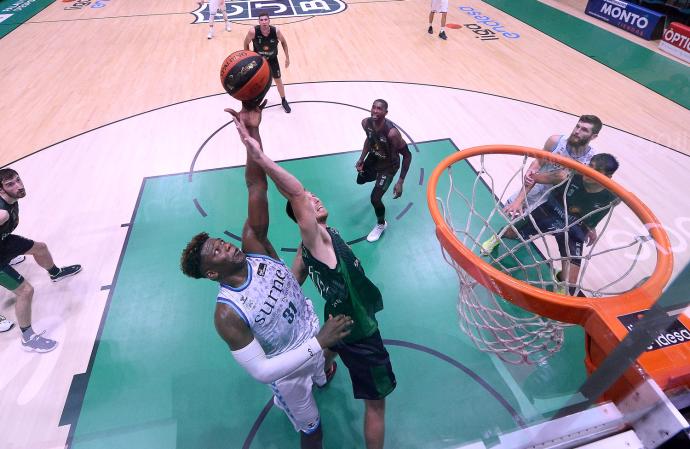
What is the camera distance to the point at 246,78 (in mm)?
2666

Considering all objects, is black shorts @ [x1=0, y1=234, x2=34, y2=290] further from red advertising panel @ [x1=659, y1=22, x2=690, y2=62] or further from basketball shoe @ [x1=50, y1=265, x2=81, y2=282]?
red advertising panel @ [x1=659, y1=22, x2=690, y2=62]

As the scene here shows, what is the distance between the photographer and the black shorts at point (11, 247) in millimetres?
3449

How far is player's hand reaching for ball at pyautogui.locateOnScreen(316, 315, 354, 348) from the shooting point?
83.2 inches

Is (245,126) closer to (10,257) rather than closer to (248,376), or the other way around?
(248,376)

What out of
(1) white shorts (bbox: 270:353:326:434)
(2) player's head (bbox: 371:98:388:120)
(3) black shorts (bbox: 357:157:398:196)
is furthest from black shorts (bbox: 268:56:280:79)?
(1) white shorts (bbox: 270:353:326:434)

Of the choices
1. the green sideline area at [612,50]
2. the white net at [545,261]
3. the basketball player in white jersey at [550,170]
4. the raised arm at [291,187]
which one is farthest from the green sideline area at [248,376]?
the green sideline area at [612,50]

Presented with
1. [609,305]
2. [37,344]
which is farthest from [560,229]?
[37,344]

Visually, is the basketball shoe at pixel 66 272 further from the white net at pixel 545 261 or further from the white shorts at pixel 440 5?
the white shorts at pixel 440 5

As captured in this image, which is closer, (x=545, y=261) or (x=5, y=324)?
(x=545, y=261)

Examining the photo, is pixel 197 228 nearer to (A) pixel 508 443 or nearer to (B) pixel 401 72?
(A) pixel 508 443

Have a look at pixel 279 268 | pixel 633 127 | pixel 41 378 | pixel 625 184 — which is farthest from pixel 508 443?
pixel 633 127

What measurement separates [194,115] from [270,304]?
5751mm

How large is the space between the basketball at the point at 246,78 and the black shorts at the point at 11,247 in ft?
8.45

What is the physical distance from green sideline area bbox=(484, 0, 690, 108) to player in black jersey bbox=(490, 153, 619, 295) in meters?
5.62
